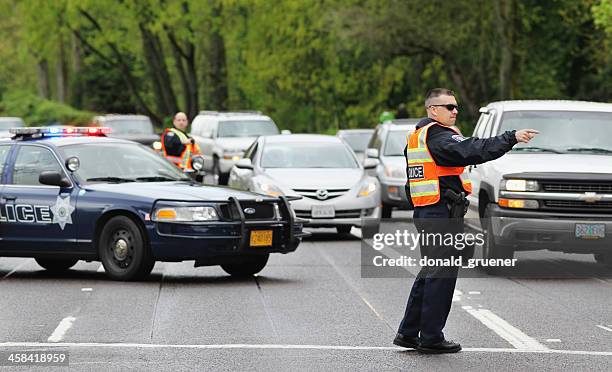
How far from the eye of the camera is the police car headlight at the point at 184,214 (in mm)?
13680

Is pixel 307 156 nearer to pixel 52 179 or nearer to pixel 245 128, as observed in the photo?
pixel 52 179

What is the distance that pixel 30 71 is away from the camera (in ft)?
336

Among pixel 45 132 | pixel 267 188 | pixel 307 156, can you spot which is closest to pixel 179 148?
pixel 307 156

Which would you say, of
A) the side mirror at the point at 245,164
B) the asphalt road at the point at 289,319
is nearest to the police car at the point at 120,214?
the asphalt road at the point at 289,319

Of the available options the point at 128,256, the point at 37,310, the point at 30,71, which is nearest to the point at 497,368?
the point at 37,310

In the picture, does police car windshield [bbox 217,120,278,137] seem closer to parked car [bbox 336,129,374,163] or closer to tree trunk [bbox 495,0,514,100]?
parked car [bbox 336,129,374,163]

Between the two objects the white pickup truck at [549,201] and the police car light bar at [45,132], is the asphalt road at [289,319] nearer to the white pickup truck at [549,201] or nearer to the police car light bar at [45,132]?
the white pickup truck at [549,201]

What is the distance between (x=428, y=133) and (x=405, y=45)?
3606cm

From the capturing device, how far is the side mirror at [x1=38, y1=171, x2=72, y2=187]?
1419 centimetres

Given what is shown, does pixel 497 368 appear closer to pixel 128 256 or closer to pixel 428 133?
pixel 428 133

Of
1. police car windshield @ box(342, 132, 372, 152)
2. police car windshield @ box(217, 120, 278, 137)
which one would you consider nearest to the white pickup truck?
police car windshield @ box(217, 120, 278, 137)

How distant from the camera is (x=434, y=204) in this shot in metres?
9.38

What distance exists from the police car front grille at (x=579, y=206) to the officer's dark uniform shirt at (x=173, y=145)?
26.6 ft

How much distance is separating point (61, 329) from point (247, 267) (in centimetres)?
438
